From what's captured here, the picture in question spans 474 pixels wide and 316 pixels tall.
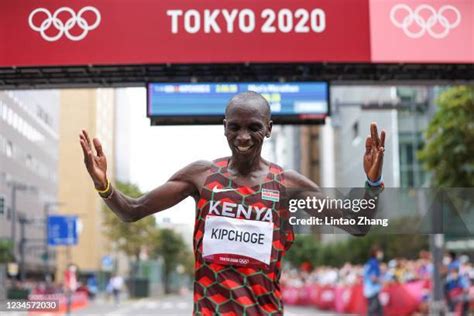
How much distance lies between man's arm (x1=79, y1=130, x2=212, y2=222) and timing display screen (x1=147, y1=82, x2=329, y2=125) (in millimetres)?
4693

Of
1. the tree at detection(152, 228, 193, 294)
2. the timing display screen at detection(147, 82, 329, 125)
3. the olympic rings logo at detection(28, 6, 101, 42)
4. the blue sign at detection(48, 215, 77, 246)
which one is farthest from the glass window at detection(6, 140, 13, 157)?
the tree at detection(152, 228, 193, 294)

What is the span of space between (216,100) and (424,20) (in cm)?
249

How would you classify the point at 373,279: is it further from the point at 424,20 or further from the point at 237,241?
the point at 237,241

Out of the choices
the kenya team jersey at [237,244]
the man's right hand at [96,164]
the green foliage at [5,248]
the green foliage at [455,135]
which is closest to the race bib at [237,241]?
the kenya team jersey at [237,244]

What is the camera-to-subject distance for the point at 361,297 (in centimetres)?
2125

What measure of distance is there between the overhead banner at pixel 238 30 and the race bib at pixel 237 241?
4004 millimetres

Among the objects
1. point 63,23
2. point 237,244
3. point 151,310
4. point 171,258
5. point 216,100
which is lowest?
point 151,310

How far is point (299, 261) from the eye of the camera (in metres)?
74.7

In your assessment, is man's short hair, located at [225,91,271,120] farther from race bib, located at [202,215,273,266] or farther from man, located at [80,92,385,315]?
race bib, located at [202,215,273,266]

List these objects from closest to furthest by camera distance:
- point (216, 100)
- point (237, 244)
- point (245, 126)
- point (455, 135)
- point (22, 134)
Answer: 1. point (245, 126)
2. point (237, 244)
3. point (22, 134)
4. point (216, 100)
5. point (455, 135)

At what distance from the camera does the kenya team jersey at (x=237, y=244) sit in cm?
365

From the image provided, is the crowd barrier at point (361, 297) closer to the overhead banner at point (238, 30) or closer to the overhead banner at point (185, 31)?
the overhead banner at point (238, 30)

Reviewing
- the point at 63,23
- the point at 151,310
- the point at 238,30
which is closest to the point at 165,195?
the point at 238,30

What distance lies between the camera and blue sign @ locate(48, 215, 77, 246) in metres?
17.2
